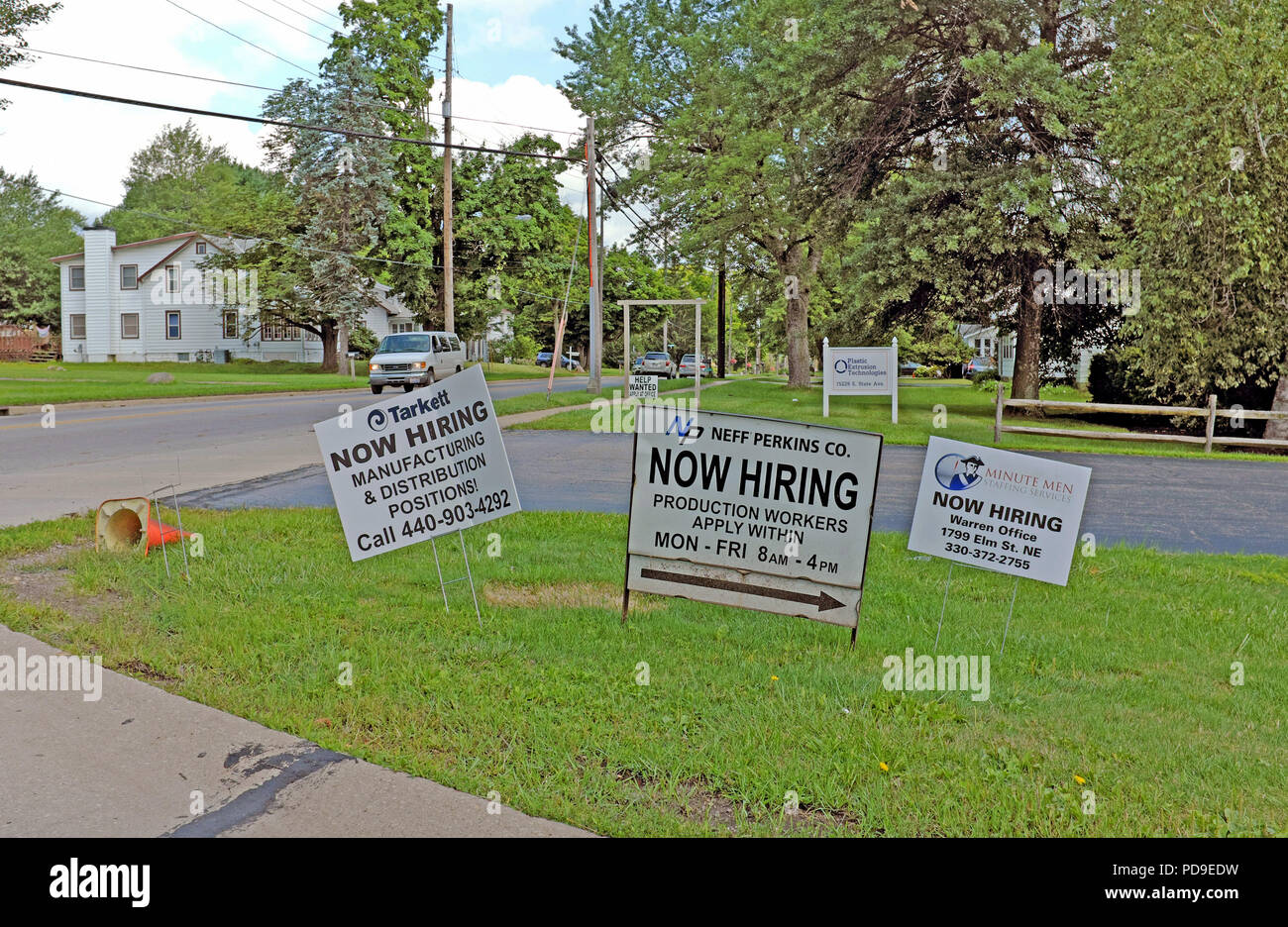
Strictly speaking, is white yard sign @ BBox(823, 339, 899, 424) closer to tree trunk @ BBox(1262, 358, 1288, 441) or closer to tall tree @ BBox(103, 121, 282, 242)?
tree trunk @ BBox(1262, 358, 1288, 441)

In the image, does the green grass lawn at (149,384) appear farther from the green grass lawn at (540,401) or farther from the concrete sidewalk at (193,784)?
the concrete sidewalk at (193,784)

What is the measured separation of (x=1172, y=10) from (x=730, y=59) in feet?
57.0

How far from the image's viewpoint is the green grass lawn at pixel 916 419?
1905 centimetres

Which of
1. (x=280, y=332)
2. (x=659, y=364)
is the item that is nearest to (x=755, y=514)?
(x=659, y=364)

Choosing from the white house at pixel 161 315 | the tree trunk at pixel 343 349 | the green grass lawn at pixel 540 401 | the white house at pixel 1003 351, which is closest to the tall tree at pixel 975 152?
the white house at pixel 1003 351

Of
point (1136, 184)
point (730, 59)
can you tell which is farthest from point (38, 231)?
point (1136, 184)

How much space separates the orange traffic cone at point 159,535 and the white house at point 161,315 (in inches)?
1898

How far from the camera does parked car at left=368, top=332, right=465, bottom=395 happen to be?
31781 mm

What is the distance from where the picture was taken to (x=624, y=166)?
3906 cm

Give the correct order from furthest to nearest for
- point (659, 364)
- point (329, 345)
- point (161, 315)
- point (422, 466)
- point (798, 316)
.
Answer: point (659, 364)
point (161, 315)
point (329, 345)
point (798, 316)
point (422, 466)

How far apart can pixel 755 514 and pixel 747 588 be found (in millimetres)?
461

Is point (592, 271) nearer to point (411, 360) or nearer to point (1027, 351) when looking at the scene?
point (411, 360)

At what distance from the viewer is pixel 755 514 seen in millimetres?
6016

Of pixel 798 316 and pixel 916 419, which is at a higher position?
pixel 798 316
